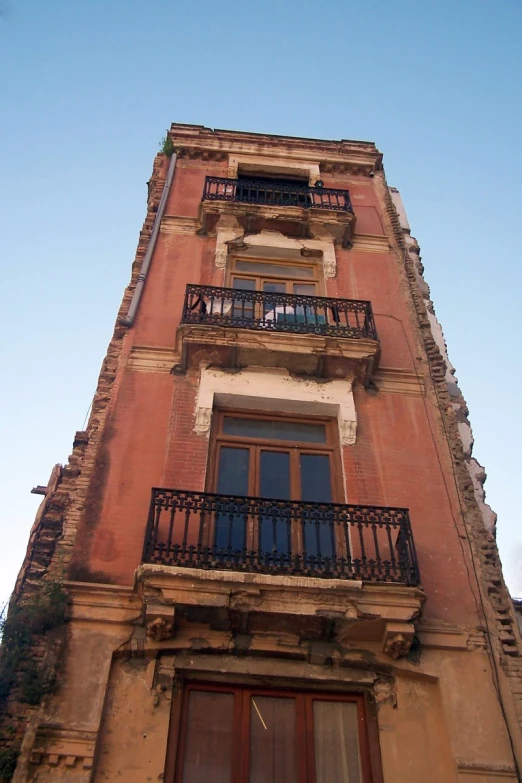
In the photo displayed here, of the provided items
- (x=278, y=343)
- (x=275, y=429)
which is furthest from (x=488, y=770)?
(x=278, y=343)

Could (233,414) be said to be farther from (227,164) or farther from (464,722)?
(227,164)

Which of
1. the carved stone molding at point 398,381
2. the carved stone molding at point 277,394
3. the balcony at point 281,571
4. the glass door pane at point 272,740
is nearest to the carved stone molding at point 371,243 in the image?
the carved stone molding at point 398,381

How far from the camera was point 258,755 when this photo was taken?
22.1 ft

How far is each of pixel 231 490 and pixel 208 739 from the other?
3022mm

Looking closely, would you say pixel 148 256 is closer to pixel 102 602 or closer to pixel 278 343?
pixel 278 343

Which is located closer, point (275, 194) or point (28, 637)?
point (28, 637)

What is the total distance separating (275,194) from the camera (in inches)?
586

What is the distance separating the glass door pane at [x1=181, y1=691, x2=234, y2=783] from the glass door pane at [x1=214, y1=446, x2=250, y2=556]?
4.69 feet

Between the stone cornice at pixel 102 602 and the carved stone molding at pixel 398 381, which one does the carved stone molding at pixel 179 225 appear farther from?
the stone cornice at pixel 102 602

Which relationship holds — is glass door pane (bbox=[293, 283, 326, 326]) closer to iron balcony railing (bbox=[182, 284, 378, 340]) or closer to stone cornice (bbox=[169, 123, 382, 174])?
iron balcony railing (bbox=[182, 284, 378, 340])

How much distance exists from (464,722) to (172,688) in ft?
9.25

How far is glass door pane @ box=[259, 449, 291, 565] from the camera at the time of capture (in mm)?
7824

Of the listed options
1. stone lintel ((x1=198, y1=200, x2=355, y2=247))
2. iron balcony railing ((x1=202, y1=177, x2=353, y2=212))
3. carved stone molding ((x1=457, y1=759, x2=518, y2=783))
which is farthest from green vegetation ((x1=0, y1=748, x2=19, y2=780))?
iron balcony railing ((x1=202, y1=177, x2=353, y2=212))

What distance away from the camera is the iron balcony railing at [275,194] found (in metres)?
13.9
